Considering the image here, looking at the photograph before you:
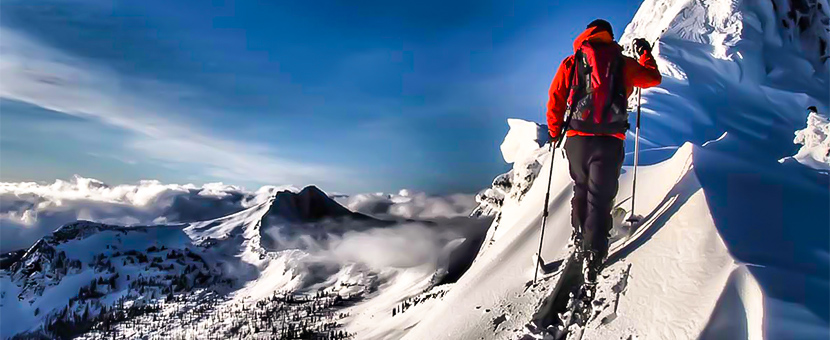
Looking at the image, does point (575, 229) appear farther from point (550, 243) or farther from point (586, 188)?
point (550, 243)

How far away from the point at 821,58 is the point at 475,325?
72.5 m

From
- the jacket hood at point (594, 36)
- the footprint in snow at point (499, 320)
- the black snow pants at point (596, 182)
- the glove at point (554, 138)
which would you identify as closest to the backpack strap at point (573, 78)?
the jacket hood at point (594, 36)

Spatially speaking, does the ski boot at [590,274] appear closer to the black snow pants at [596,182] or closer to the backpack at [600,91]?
the black snow pants at [596,182]

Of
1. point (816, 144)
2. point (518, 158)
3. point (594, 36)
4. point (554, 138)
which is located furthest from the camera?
point (518, 158)

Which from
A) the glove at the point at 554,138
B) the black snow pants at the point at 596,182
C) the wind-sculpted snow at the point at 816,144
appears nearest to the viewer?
the black snow pants at the point at 596,182

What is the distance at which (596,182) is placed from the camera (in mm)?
7418

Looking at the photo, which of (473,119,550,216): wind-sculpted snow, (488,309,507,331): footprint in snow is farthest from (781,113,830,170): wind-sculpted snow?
(488,309,507,331): footprint in snow

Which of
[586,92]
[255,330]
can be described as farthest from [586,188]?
[255,330]

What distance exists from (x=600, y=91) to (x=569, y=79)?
0.52 metres

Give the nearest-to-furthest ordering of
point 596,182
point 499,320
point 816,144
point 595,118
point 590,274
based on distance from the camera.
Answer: point 596,182 < point 595,118 < point 590,274 < point 499,320 < point 816,144

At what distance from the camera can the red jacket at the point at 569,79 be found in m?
7.68

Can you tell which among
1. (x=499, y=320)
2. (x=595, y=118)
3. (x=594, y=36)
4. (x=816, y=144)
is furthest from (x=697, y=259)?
(x=816, y=144)

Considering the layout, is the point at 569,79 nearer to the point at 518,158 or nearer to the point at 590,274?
the point at 590,274

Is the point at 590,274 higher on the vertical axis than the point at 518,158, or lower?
lower
